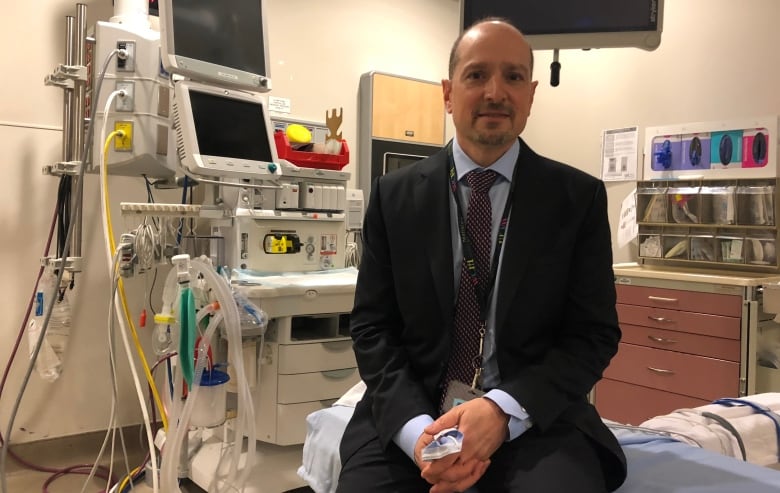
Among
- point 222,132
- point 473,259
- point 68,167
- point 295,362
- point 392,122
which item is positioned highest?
point 392,122

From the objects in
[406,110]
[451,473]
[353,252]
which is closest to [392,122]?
[406,110]

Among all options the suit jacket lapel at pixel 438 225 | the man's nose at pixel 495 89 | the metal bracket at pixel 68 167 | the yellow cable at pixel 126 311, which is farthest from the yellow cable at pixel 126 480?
the man's nose at pixel 495 89

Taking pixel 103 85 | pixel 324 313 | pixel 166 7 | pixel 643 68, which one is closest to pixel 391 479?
pixel 324 313

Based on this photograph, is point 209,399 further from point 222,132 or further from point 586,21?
point 586,21

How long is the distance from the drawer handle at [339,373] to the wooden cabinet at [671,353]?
142 centimetres

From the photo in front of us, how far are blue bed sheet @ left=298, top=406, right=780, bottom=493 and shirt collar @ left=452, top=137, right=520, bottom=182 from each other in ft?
2.09

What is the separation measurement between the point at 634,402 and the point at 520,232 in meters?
2.08

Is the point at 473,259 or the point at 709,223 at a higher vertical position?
the point at 709,223

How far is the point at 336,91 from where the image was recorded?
11.9 ft

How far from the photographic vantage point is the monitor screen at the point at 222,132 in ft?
6.68

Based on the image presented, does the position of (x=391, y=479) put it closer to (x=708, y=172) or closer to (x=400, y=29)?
(x=708, y=172)

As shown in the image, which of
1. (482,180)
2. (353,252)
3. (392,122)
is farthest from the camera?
(392,122)

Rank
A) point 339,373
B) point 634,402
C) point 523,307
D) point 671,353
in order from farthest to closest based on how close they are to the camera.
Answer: point 634,402 → point 671,353 → point 339,373 → point 523,307

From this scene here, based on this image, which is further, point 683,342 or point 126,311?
point 683,342
